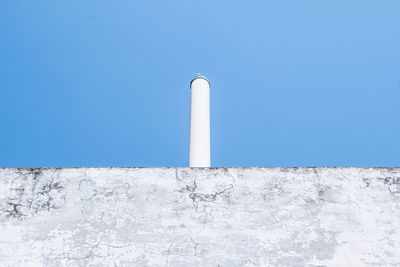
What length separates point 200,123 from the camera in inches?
354

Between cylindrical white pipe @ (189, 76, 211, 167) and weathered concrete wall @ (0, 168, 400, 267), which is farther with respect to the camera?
cylindrical white pipe @ (189, 76, 211, 167)

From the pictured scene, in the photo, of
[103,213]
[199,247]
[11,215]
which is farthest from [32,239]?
[199,247]

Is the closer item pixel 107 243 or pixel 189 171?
pixel 107 243

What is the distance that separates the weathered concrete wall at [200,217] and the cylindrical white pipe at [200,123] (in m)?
4.79

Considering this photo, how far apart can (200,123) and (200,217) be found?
5764 mm

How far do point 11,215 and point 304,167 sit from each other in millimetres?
2291

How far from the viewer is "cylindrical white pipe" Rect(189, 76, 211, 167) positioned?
839 cm

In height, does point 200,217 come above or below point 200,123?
below

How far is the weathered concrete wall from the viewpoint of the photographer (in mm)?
3133

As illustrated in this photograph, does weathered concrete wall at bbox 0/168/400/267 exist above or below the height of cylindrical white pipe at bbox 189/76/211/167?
below

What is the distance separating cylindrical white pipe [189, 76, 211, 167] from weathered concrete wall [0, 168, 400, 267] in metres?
4.79

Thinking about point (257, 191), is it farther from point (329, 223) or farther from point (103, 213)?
point (103, 213)

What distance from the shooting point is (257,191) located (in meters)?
3.40

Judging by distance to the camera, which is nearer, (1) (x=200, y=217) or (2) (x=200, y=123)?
(1) (x=200, y=217)
